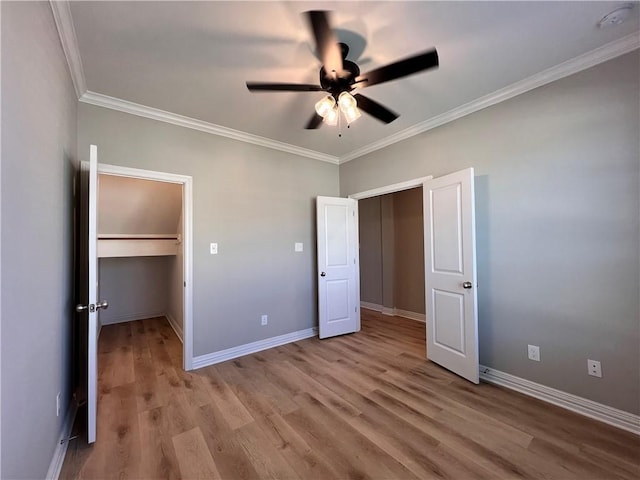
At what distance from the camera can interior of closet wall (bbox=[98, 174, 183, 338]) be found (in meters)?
3.51

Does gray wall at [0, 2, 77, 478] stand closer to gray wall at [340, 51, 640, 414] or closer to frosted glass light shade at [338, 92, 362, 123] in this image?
frosted glass light shade at [338, 92, 362, 123]

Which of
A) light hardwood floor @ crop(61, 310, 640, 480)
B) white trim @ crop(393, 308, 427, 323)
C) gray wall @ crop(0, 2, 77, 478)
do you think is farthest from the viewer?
white trim @ crop(393, 308, 427, 323)

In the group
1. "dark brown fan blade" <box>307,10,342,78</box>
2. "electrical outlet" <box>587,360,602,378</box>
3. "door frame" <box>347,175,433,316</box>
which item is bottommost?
"electrical outlet" <box>587,360,602,378</box>

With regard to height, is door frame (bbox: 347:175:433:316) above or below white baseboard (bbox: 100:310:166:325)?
above

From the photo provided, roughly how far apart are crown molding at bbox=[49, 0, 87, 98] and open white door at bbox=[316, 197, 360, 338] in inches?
101

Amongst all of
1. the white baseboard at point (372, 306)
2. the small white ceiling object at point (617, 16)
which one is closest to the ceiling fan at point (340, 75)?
the small white ceiling object at point (617, 16)

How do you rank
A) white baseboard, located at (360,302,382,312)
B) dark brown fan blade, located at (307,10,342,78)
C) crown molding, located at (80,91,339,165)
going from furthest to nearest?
white baseboard, located at (360,302,382,312), crown molding, located at (80,91,339,165), dark brown fan blade, located at (307,10,342,78)

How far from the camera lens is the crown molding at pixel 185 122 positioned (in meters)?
2.43

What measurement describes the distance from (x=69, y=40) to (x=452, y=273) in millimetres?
3498

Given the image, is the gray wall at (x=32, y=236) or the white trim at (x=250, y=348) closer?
the gray wall at (x=32, y=236)

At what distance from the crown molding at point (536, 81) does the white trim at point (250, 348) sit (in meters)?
2.85

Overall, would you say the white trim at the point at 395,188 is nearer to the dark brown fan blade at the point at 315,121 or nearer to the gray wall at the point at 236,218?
the gray wall at the point at 236,218

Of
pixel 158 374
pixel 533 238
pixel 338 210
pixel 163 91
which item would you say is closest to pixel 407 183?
pixel 338 210

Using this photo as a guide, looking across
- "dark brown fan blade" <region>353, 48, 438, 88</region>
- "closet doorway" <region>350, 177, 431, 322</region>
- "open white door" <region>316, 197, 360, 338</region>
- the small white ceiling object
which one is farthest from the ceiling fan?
A: "closet doorway" <region>350, 177, 431, 322</region>
